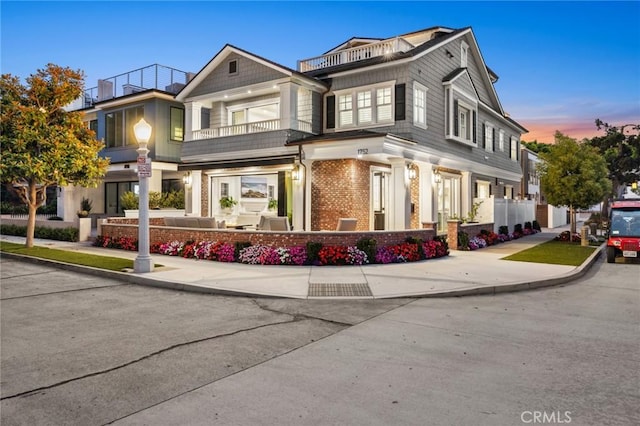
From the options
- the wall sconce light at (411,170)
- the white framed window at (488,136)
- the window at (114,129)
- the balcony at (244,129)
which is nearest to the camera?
the wall sconce light at (411,170)

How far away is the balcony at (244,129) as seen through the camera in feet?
63.8

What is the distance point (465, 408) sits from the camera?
386 centimetres

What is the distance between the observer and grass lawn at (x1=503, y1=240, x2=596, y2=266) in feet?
45.2

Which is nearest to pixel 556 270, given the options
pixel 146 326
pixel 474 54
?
pixel 146 326

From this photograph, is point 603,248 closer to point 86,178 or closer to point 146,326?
point 146,326

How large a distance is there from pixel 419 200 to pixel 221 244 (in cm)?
1017

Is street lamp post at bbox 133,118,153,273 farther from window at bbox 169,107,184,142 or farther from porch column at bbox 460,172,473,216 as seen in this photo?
porch column at bbox 460,172,473,216

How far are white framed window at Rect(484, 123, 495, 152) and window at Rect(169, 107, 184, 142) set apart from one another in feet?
60.1

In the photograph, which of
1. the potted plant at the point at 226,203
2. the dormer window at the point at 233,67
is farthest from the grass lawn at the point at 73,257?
the dormer window at the point at 233,67

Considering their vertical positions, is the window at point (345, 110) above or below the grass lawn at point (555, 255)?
above

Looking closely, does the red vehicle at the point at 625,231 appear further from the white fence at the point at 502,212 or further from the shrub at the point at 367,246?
the shrub at the point at 367,246

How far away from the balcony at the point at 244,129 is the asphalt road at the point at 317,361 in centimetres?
1220

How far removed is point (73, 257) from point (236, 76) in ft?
37.8

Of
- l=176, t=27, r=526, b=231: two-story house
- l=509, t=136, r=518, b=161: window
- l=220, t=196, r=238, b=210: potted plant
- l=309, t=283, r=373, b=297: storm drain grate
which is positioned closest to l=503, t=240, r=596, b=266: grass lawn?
l=176, t=27, r=526, b=231: two-story house
